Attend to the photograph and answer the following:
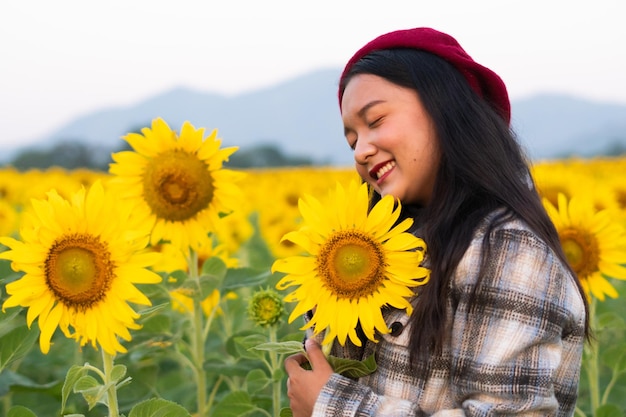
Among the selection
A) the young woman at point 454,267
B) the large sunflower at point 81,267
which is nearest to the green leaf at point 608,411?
the young woman at point 454,267

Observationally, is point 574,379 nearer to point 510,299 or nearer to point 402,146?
point 510,299

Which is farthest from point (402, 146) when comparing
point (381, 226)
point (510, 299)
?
point (510, 299)

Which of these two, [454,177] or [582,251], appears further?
[582,251]

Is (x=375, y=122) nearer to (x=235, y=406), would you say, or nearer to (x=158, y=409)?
(x=158, y=409)

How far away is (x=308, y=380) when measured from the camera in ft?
6.47

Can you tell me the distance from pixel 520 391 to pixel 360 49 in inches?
36.2

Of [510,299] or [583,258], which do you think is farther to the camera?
[583,258]

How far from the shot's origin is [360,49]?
90.8 inches

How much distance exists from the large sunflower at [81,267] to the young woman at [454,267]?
1.31 feet

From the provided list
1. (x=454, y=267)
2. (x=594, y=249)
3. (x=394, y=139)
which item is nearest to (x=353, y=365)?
(x=454, y=267)

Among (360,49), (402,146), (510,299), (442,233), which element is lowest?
(510,299)

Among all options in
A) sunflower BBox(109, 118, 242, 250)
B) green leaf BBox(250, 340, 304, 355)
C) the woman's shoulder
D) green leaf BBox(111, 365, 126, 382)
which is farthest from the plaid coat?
sunflower BBox(109, 118, 242, 250)

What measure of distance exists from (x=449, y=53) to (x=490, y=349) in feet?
2.43

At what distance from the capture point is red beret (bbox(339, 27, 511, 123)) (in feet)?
7.39
